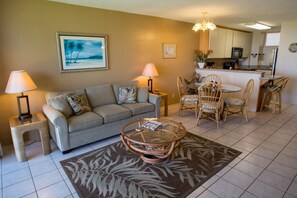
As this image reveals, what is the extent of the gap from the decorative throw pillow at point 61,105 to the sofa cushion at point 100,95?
22.3 inches

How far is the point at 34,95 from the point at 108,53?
1.60 metres

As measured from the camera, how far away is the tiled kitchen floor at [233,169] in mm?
2031

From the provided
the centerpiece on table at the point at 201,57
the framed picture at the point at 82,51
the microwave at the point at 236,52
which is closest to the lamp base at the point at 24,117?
the framed picture at the point at 82,51

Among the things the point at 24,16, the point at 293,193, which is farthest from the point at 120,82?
the point at 293,193

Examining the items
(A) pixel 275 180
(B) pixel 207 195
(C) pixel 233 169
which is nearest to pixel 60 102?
(B) pixel 207 195

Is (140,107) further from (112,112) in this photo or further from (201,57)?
(201,57)

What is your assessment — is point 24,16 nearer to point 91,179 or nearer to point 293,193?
point 91,179

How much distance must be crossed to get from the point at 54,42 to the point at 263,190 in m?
3.70

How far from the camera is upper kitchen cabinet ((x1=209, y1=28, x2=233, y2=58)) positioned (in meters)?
5.80

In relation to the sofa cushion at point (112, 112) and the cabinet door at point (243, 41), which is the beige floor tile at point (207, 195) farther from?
the cabinet door at point (243, 41)

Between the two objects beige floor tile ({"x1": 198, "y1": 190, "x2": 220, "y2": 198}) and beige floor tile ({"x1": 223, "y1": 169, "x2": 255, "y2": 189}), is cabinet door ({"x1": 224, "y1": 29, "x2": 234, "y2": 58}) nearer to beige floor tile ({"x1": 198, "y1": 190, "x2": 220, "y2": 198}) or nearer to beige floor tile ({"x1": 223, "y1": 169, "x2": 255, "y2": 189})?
beige floor tile ({"x1": 223, "y1": 169, "x2": 255, "y2": 189})

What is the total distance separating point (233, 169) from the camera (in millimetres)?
2404

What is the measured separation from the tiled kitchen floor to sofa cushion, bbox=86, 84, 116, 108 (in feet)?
2.53

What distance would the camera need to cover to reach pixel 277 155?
2717mm
